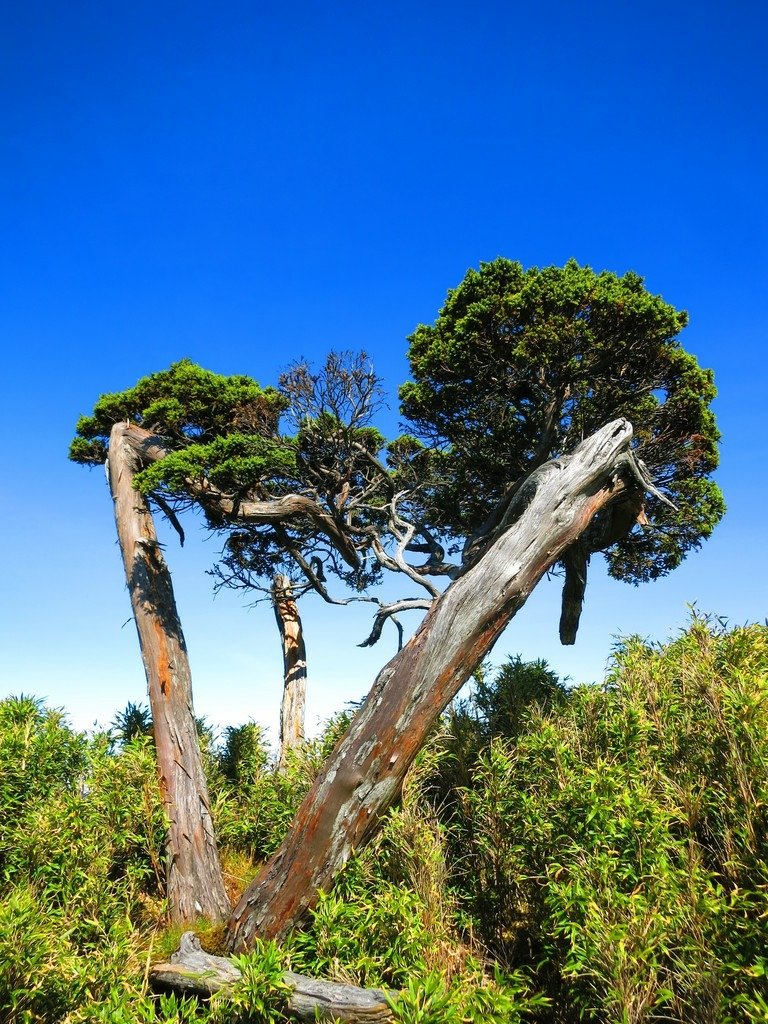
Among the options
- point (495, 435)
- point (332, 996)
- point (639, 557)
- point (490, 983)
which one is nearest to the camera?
point (332, 996)

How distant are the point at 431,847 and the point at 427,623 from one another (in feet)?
7.66

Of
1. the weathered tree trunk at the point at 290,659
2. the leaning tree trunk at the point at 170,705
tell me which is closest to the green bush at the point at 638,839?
the leaning tree trunk at the point at 170,705

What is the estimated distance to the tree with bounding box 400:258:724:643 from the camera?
33.4 ft

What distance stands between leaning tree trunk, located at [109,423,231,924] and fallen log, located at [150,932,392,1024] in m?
1.87

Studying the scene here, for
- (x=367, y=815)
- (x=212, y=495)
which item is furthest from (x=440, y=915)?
(x=212, y=495)

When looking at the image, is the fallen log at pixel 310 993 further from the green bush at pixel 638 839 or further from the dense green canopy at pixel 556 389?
the dense green canopy at pixel 556 389

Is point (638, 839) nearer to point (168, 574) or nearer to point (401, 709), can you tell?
point (401, 709)

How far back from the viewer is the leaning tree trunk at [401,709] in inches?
280

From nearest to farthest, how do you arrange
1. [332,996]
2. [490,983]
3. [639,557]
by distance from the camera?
[332,996]
[490,983]
[639,557]

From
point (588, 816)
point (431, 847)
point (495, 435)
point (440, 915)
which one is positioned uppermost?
point (495, 435)

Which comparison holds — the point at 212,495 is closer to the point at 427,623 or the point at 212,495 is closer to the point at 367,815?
the point at 427,623

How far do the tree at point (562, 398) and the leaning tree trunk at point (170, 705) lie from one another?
488 centimetres

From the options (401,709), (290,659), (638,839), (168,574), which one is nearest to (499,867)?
(638,839)

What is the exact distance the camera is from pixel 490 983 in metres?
6.03
